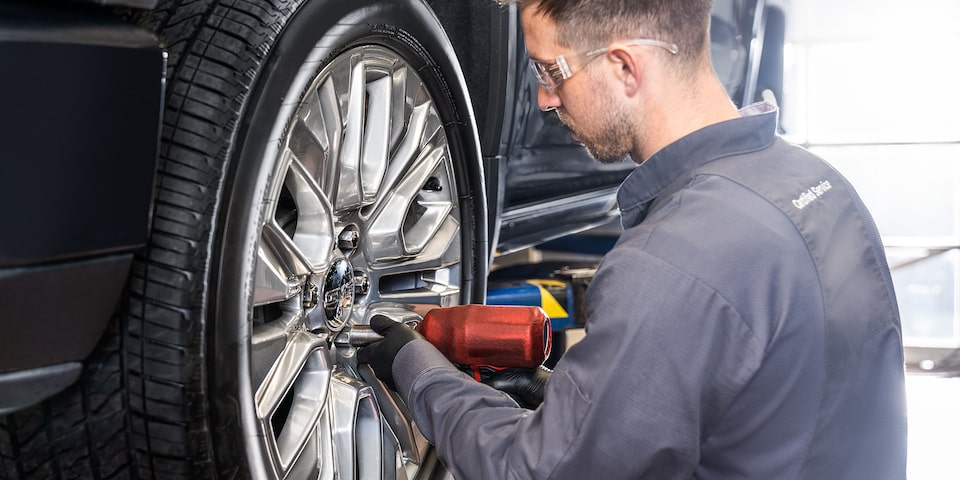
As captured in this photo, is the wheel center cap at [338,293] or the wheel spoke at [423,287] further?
the wheel spoke at [423,287]

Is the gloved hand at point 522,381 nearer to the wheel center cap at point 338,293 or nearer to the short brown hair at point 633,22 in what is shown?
the wheel center cap at point 338,293

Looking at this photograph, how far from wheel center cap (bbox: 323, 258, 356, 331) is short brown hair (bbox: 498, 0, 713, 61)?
465mm

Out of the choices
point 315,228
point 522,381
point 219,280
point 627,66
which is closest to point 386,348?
point 315,228

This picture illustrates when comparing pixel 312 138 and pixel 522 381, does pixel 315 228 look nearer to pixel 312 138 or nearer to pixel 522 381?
pixel 312 138

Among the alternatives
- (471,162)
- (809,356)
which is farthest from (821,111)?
(809,356)

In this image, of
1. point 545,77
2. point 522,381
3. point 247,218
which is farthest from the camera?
point 522,381

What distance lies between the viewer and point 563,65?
1236 mm

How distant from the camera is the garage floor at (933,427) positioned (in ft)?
11.7

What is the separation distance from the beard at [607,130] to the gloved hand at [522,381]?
47 centimetres

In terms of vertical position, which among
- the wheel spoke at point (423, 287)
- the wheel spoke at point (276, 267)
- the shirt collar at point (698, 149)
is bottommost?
the wheel spoke at point (423, 287)

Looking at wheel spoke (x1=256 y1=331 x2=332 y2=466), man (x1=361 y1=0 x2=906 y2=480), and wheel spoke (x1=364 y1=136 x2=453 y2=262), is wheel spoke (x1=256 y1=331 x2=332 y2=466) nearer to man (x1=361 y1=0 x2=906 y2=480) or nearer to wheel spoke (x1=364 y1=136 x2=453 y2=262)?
man (x1=361 y1=0 x2=906 y2=480)

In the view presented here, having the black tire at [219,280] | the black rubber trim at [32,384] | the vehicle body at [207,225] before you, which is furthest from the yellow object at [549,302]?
the black rubber trim at [32,384]

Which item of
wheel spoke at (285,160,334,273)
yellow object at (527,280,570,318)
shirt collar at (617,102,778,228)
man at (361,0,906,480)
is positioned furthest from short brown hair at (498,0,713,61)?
yellow object at (527,280,570,318)

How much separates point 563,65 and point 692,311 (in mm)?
420
